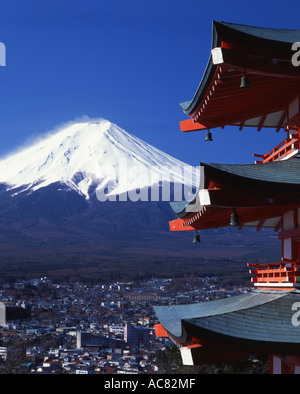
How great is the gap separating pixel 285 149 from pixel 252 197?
4.40ft

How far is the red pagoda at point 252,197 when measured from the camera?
23.2ft

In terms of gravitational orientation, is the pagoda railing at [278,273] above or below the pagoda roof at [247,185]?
below

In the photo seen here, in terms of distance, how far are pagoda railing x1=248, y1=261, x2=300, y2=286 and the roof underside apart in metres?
0.14

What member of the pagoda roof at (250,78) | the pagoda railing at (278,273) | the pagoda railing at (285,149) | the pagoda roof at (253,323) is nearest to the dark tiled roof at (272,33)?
the pagoda roof at (250,78)

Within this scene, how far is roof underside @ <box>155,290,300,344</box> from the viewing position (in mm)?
6945

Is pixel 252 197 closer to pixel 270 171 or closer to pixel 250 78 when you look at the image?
pixel 270 171

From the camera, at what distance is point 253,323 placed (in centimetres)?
734

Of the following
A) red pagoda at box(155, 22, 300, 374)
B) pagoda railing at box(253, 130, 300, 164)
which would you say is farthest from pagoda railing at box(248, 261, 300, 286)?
pagoda railing at box(253, 130, 300, 164)

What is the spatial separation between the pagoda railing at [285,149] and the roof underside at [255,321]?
5.87 feet

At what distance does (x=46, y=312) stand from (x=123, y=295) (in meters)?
20.8

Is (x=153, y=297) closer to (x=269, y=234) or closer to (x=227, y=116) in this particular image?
(x=269, y=234)

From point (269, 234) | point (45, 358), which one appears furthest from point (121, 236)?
point (45, 358)

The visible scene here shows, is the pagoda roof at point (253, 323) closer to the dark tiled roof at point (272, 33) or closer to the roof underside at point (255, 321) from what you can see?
the roof underside at point (255, 321)

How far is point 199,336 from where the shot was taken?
22.4 feet
